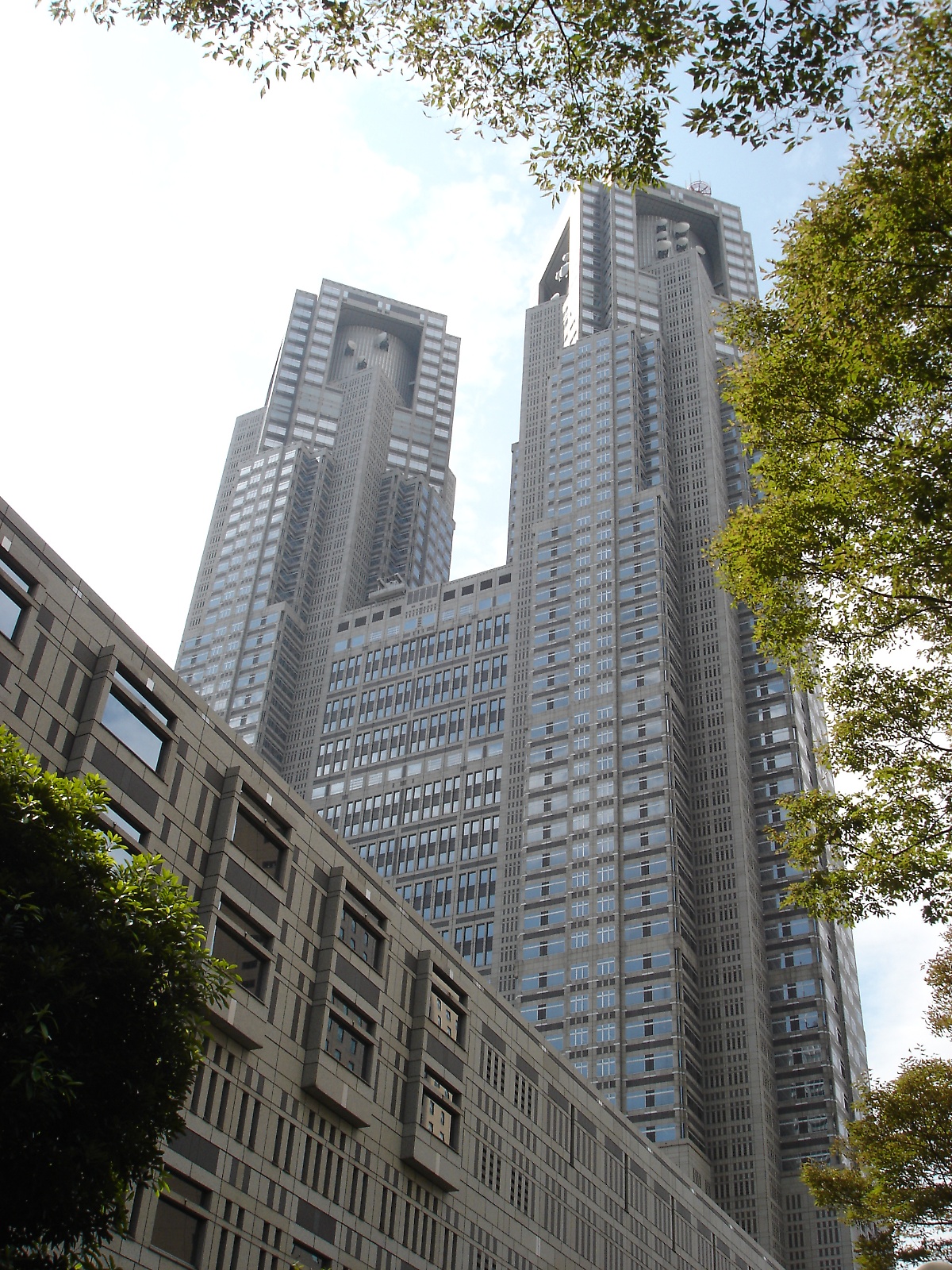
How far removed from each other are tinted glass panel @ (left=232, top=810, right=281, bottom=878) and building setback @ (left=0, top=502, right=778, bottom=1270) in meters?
0.08

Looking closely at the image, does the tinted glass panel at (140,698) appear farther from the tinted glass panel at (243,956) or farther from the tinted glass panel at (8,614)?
the tinted glass panel at (243,956)

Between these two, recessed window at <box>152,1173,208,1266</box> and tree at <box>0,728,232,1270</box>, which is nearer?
tree at <box>0,728,232,1270</box>

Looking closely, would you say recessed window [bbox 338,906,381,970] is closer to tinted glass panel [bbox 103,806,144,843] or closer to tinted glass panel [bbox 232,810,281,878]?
tinted glass panel [bbox 232,810,281,878]

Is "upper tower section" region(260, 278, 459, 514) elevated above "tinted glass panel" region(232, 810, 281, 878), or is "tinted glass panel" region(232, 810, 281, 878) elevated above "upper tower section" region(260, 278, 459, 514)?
"upper tower section" region(260, 278, 459, 514)

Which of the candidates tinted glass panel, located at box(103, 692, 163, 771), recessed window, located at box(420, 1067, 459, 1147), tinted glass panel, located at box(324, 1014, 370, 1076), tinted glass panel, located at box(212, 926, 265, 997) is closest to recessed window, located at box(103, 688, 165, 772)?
tinted glass panel, located at box(103, 692, 163, 771)

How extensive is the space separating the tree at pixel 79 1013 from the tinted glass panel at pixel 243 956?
2338 cm

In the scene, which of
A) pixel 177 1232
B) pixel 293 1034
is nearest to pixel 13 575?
pixel 293 1034

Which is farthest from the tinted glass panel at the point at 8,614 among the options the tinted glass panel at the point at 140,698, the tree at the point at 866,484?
the tree at the point at 866,484

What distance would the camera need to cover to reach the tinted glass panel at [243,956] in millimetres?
43250

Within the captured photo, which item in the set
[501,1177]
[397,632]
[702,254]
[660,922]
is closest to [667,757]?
[660,922]

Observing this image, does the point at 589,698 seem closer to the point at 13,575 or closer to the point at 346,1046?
the point at 346,1046

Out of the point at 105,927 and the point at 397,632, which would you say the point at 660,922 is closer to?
the point at 397,632

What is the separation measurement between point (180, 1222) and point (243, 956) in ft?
30.0

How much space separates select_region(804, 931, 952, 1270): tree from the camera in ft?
110
